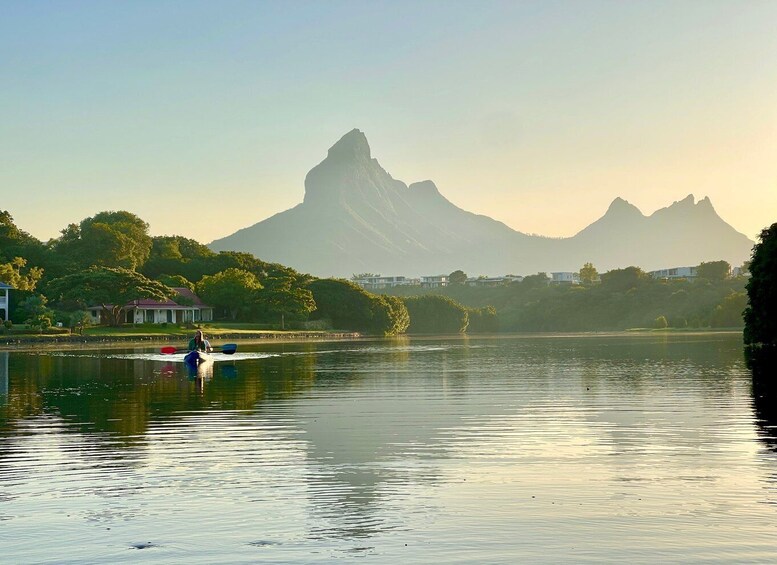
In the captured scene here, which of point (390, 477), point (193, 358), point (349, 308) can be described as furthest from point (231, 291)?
point (390, 477)

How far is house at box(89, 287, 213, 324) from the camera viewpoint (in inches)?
5891

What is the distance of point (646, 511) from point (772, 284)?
6228 centimetres

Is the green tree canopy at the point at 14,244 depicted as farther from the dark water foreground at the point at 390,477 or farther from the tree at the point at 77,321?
the dark water foreground at the point at 390,477

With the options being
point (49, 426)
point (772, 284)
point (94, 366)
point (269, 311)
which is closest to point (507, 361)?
point (772, 284)

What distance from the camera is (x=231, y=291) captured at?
542ft

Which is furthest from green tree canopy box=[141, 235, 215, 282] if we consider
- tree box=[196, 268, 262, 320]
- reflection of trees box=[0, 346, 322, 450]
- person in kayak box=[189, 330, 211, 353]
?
reflection of trees box=[0, 346, 322, 450]

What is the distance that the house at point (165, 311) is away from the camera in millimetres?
149625

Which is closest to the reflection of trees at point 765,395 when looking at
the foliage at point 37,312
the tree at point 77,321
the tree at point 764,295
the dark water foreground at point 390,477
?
the dark water foreground at point 390,477

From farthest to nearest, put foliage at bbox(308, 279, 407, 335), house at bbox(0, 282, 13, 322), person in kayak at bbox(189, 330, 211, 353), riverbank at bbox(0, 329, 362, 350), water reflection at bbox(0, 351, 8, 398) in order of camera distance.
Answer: foliage at bbox(308, 279, 407, 335)
house at bbox(0, 282, 13, 322)
riverbank at bbox(0, 329, 362, 350)
person in kayak at bbox(189, 330, 211, 353)
water reflection at bbox(0, 351, 8, 398)

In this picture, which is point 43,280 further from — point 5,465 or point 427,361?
point 5,465

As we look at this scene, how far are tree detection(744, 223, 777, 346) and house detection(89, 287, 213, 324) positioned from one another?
91.8 meters

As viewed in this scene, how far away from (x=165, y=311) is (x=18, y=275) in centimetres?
2481

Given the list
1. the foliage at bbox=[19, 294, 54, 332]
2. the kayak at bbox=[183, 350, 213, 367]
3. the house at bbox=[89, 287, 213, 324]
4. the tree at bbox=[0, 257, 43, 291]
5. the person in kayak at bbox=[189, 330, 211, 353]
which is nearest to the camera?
the kayak at bbox=[183, 350, 213, 367]

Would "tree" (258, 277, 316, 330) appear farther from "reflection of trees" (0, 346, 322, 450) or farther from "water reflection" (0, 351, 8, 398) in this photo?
"reflection of trees" (0, 346, 322, 450)
